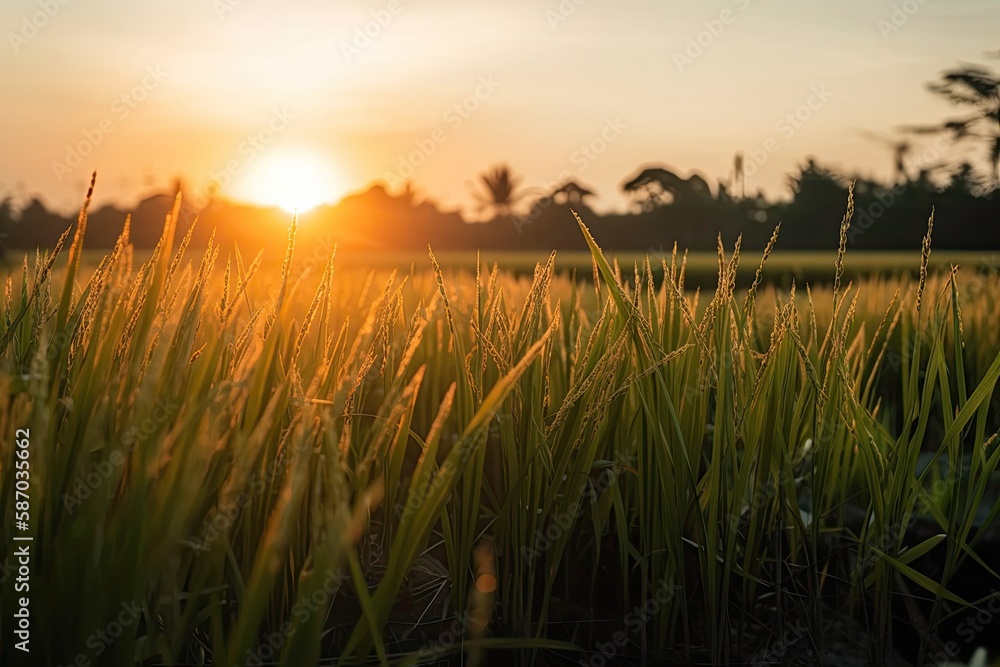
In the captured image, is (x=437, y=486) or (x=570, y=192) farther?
(x=570, y=192)

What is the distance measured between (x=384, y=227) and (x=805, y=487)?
64.3 feet

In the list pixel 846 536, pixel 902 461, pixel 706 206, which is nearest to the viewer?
pixel 902 461

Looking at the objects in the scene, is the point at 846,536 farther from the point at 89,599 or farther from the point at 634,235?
the point at 634,235

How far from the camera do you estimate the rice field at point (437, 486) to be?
756 millimetres

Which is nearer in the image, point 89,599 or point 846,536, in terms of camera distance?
point 89,599

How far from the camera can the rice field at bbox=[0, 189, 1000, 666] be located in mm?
756

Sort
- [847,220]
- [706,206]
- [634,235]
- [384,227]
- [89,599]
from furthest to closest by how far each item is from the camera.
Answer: [384,227], [634,235], [706,206], [847,220], [89,599]

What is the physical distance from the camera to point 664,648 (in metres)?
1.12

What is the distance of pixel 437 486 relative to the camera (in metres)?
0.74

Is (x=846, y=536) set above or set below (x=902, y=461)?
below

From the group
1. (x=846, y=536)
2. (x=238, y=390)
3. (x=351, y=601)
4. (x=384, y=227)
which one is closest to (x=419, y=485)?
(x=238, y=390)

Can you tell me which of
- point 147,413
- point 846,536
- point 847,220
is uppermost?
point 847,220

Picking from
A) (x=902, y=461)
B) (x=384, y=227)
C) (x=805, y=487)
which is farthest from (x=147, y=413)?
(x=384, y=227)

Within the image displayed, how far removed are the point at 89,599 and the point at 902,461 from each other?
1.03m
